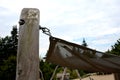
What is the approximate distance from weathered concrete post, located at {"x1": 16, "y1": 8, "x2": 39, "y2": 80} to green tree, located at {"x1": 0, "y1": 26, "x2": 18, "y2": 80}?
2070 centimetres

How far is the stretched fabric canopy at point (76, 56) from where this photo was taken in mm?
3058

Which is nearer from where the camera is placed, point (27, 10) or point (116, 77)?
point (27, 10)

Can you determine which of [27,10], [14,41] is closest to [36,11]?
[27,10]

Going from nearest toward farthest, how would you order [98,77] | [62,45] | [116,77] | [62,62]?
[62,45] → [62,62] → [116,77] → [98,77]

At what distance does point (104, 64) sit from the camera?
3795 millimetres

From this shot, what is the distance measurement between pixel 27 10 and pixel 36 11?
7 cm

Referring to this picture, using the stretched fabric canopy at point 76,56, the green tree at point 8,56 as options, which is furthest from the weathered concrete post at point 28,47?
the green tree at point 8,56

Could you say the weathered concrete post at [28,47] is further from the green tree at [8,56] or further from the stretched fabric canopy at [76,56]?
the green tree at [8,56]

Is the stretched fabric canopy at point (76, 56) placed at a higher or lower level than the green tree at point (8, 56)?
higher

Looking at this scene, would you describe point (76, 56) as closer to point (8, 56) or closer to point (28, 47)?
point (28, 47)

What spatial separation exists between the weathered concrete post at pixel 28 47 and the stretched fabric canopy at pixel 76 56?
61 centimetres

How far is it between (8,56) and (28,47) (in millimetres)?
27013

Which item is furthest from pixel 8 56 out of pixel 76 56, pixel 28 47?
pixel 28 47

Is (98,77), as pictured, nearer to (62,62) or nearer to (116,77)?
(116,77)
